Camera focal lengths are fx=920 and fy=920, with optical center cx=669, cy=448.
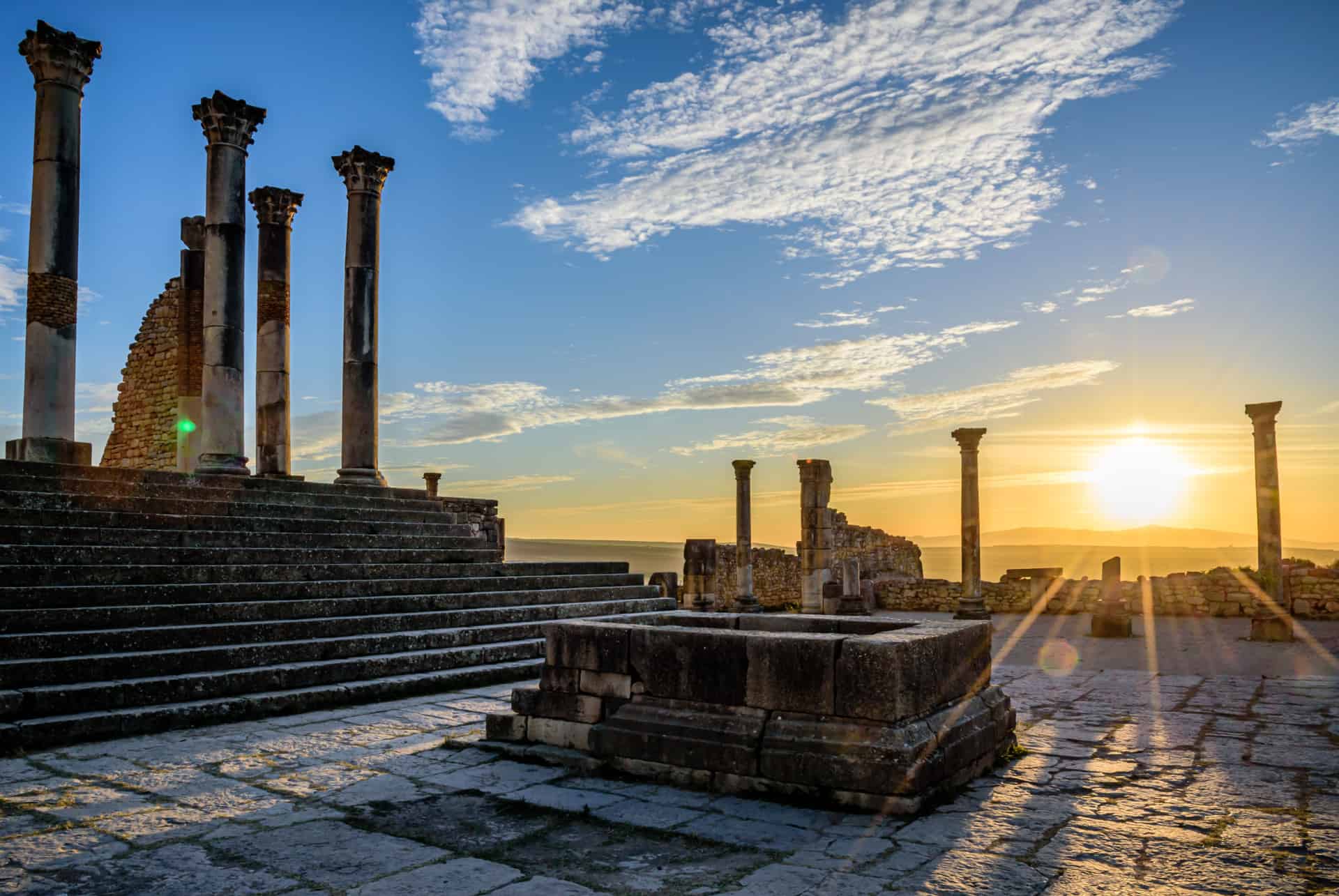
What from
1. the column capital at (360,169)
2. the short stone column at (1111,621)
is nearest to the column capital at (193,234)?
the column capital at (360,169)

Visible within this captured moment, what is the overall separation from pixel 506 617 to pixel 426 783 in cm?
518

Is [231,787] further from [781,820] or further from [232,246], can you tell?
[232,246]

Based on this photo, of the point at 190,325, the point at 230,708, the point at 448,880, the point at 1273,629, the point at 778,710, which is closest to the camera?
the point at 448,880

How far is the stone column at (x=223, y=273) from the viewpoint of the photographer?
13.1 m

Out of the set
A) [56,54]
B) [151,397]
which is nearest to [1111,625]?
[56,54]

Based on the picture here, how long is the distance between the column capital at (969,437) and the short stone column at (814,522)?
2900 millimetres

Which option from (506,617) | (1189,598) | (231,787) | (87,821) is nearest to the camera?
(87,821)

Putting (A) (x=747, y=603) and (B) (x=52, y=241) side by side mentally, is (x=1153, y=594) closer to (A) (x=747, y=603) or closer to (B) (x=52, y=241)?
(A) (x=747, y=603)

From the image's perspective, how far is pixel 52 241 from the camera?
A: 11242mm

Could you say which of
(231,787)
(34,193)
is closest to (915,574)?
(34,193)

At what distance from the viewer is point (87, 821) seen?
4.21 m

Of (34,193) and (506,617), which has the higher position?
(34,193)

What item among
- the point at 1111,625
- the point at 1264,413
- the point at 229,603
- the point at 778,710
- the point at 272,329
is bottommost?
the point at 1111,625

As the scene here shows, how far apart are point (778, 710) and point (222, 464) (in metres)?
10.7
